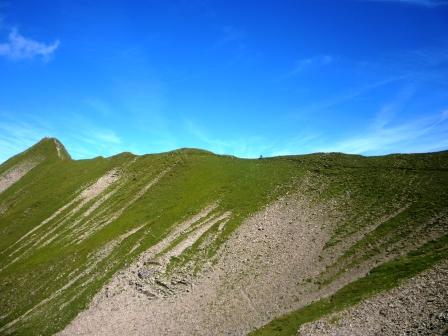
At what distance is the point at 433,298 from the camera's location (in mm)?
36688

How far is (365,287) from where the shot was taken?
4403 centimetres

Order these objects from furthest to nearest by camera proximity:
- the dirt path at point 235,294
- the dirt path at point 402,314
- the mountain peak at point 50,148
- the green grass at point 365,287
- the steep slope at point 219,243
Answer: the mountain peak at point 50,148 < the steep slope at point 219,243 < the dirt path at point 235,294 < the green grass at point 365,287 < the dirt path at point 402,314

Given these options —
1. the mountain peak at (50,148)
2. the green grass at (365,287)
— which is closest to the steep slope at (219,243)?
the green grass at (365,287)

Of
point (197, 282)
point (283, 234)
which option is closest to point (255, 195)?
point (283, 234)

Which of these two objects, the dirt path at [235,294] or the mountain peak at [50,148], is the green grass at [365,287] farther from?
the mountain peak at [50,148]

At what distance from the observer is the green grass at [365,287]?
137ft

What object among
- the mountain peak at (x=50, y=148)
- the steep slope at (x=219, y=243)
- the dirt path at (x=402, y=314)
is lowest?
the dirt path at (x=402, y=314)

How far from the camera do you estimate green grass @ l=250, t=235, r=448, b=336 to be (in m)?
41.7

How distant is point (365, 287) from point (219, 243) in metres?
27.3

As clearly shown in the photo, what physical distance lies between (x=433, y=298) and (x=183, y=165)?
75452mm

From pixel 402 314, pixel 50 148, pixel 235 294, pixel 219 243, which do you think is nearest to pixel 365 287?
pixel 402 314

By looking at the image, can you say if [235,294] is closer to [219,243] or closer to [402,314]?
[219,243]

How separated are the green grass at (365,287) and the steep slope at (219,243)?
66 cm

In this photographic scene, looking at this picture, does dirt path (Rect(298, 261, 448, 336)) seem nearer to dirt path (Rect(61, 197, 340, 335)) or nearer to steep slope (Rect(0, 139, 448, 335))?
steep slope (Rect(0, 139, 448, 335))
